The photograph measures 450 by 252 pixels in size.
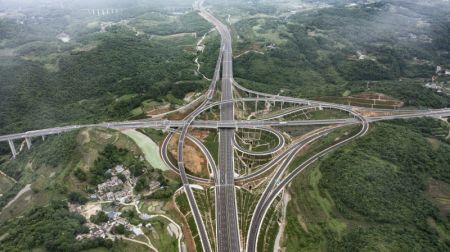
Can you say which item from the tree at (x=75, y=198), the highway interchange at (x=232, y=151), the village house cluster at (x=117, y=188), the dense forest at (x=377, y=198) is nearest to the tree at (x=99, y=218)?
the tree at (x=75, y=198)

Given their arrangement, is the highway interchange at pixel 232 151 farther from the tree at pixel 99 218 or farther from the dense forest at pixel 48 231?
the dense forest at pixel 48 231

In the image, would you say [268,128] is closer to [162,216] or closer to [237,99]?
A: [237,99]

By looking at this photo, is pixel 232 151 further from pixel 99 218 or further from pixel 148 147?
pixel 99 218

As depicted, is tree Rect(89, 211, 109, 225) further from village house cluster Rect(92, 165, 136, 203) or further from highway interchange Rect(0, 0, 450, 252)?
highway interchange Rect(0, 0, 450, 252)

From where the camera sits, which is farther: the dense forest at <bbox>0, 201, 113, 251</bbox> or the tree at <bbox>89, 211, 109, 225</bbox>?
the tree at <bbox>89, 211, 109, 225</bbox>

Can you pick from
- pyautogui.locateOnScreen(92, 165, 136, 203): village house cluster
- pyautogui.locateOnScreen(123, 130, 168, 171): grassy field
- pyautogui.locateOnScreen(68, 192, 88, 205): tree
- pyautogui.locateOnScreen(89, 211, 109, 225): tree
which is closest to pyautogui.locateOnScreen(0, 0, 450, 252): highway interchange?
pyautogui.locateOnScreen(123, 130, 168, 171): grassy field

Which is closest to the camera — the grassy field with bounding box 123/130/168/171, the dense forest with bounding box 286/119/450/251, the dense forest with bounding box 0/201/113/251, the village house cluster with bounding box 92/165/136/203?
the dense forest with bounding box 0/201/113/251

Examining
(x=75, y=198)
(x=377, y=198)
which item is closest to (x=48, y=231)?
(x=75, y=198)

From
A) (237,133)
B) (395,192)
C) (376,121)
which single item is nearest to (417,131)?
(376,121)
